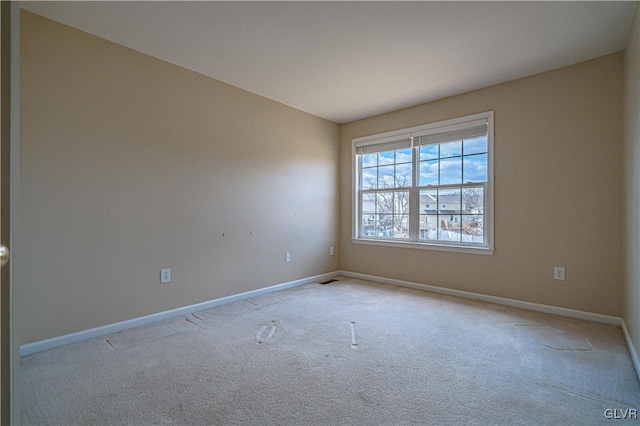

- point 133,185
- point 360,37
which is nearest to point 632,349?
point 360,37

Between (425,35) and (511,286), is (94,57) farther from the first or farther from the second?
(511,286)

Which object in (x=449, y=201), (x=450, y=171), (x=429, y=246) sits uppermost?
(x=450, y=171)

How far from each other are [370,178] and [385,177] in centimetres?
26

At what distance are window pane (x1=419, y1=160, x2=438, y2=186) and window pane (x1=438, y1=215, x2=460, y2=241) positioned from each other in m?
0.48

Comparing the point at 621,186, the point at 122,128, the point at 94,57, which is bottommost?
the point at 621,186

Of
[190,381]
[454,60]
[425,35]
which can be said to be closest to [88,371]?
[190,381]

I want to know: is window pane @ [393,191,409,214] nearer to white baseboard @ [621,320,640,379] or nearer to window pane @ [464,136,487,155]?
window pane @ [464,136,487,155]

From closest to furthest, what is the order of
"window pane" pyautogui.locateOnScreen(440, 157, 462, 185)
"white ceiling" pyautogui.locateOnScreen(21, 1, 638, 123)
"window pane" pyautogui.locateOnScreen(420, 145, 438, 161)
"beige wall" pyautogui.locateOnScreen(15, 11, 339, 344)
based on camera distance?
"white ceiling" pyautogui.locateOnScreen(21, 1, 638, 123) < "beige wall" pyautogui.locateOnScreen(15, 11, 339, 344) < "window pane" pyautogui.locateOnScreen(440, 157, 462, 185) < "window pane" pyautogui.locateOnScreen(420, 145, 438, 161)

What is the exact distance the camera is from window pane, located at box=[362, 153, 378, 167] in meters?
4.72

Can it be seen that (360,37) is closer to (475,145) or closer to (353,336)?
(475,145)

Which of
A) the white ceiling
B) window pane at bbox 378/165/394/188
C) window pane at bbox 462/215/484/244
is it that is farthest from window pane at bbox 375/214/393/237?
the white ceiling

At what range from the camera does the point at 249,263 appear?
374cm

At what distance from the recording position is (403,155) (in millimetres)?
4383

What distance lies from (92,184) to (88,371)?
141 cm
